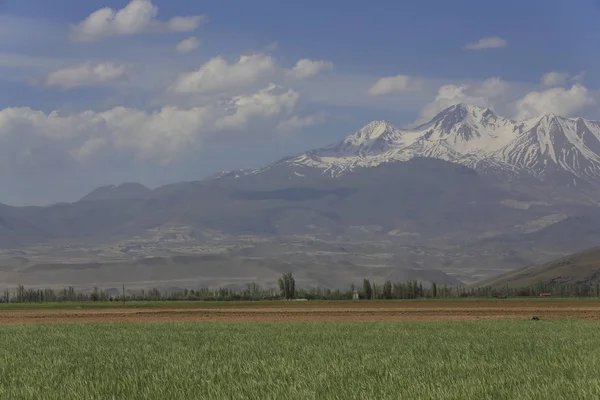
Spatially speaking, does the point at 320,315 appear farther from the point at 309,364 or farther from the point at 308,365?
the point at 308,365

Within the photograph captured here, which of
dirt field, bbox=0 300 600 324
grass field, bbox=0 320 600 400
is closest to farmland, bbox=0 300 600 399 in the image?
grass field, bbox=0 320 600 400

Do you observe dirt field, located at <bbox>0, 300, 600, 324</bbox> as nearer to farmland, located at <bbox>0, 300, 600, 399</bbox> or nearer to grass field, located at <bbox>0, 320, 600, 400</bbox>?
farmland, located at <bbox>0, 300, 600, 399</bbox>

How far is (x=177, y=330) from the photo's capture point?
2021 inches

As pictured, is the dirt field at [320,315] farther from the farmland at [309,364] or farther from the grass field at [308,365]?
the grass field at [308,365]

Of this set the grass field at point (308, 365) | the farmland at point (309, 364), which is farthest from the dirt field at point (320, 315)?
the grass field at point (308, 365)

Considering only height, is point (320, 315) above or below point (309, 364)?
above

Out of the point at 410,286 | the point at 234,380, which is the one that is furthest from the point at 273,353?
the point at 410,286

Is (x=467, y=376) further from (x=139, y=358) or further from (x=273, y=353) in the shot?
(x=139, y=358)

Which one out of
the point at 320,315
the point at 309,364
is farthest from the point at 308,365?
the point at 320,315

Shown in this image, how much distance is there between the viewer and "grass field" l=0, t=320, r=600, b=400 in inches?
950

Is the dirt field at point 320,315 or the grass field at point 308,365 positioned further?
the dirt field at point 320,315

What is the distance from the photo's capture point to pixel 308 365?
29.9m

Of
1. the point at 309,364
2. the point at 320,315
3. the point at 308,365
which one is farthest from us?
the point at 320,315

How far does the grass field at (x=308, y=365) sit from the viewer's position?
24141mm
